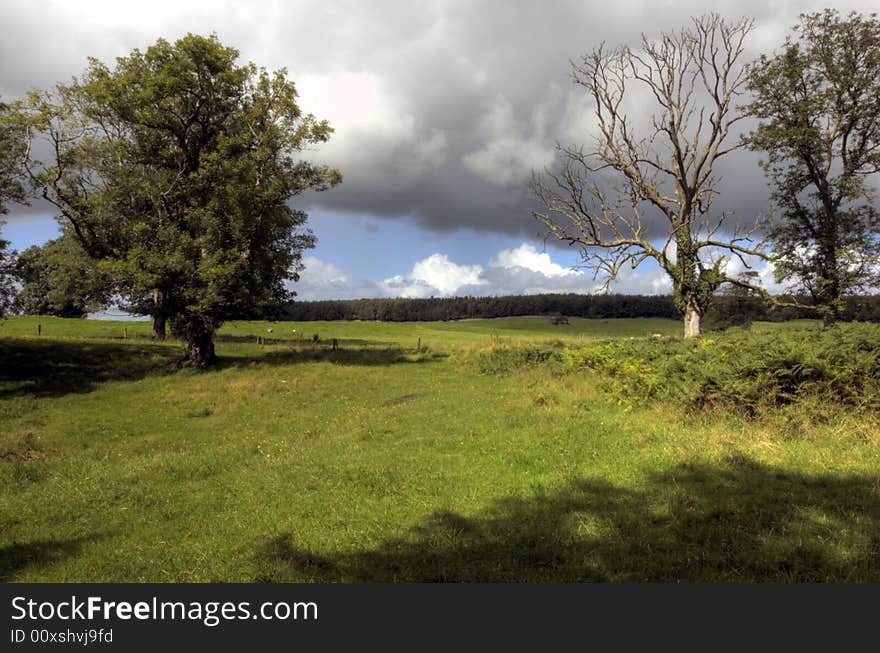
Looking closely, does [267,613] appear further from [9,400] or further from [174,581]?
[9,400]

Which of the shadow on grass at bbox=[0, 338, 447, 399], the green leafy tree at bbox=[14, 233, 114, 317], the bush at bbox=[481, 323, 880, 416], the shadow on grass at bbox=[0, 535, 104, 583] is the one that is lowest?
the shadow on grass at bbox=[0, 535, 104, 583]

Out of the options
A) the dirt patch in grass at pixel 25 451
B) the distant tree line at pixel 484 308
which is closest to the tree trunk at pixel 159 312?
the dirt patch in grass at pixel 25 451

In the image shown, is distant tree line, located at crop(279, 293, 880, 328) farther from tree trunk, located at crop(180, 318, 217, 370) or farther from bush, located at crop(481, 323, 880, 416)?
bush, located at crop(481, 323, 880, 416)

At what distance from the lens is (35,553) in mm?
7363

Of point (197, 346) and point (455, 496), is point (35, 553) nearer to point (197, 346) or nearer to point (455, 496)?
point (455, 496)

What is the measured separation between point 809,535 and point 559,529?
3.14m

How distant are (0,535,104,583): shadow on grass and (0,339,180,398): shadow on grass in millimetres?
20333

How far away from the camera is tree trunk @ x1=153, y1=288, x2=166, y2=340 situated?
29.7 meters

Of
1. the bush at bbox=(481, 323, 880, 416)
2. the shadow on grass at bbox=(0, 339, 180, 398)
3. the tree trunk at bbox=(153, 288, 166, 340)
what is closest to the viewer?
the bush at bbox=(481, 323, 880, 416)

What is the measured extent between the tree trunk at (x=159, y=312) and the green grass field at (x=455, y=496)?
39.0ft

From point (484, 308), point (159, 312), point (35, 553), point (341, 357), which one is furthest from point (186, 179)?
point (484, 308)

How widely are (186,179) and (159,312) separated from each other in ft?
29.3

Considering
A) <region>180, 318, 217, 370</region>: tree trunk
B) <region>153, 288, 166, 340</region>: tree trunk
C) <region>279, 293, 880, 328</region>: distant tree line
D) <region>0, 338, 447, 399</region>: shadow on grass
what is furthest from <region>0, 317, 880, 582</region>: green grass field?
<region>279, 293, 880, 328</region>: distant tree line

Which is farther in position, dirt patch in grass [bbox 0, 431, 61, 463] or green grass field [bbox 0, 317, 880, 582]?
dirt patch in grass [bbox 0, 431, 61, 463]
